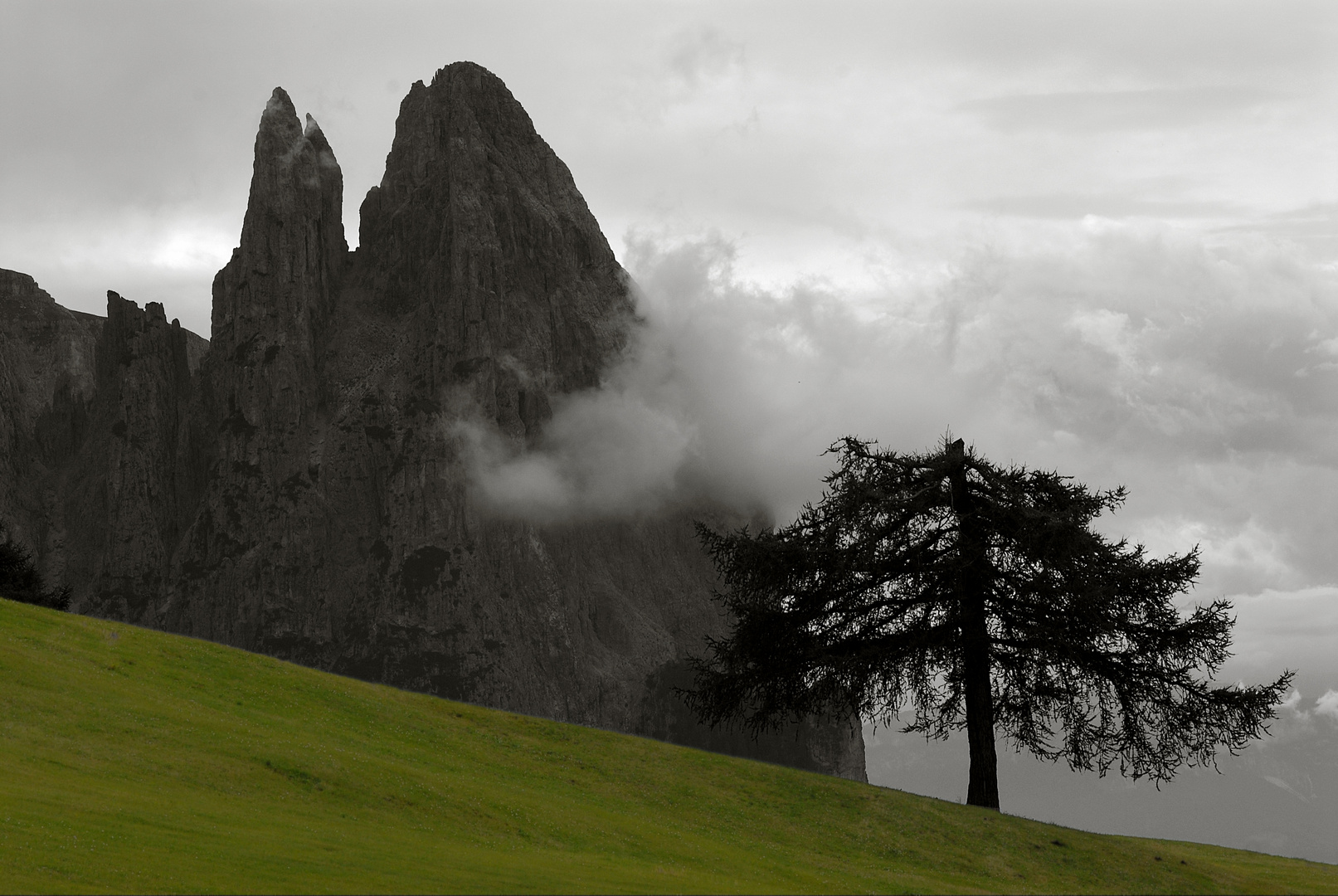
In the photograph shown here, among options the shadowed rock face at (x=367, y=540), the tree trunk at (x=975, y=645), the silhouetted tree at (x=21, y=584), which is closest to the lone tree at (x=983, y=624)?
the tree trunk at (x=975, y=645)

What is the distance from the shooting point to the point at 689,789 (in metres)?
37.5

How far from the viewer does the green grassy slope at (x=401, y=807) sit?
2372 centimetres

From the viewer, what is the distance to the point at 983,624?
41.8 metres

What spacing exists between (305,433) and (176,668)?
163401mm

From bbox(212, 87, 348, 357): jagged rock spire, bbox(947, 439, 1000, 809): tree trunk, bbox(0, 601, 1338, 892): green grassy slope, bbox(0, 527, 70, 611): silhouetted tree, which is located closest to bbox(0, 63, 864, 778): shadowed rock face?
bbox(212, 87, 348, 357): jagged rock spire

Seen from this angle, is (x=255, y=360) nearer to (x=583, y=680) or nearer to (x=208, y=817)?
(x=583, y=680)

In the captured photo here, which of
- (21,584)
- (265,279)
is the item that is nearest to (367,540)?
(265,279)

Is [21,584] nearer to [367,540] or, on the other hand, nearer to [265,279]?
[367,540]

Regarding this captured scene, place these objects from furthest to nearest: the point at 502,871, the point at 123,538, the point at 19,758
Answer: the point at 123,538, the point at 19,758, the point at 502,871

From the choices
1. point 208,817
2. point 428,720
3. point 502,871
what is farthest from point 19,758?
point 428,720

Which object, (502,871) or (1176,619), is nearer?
(502,871)

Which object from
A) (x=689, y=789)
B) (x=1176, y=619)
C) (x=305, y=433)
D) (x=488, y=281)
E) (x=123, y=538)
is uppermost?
(x=488, y=281)

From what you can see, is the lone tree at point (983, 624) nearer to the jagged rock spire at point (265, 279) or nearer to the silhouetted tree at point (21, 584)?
the silhouetted tree at point (21, 584)

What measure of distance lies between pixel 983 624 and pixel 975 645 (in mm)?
709
